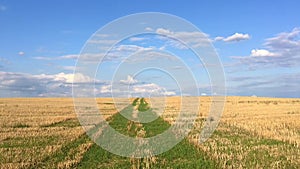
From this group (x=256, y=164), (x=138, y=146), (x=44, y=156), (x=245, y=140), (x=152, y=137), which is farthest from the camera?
(x=152, y=137)

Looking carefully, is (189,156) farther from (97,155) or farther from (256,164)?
(97,155)

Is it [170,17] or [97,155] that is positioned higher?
[170,17]

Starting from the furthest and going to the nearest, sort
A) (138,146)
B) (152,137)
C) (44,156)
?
(152,137), (138,146), (44,156)

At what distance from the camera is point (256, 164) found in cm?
1193

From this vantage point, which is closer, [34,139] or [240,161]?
[240,161]

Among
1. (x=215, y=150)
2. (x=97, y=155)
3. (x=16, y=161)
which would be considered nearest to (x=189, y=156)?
(x=215, y=150)

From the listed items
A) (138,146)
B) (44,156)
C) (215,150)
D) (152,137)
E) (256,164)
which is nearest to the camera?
(256,164)

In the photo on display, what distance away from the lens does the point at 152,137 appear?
1884cm

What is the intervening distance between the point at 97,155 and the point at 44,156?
1.95 m

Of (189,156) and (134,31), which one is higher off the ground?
(134,31)

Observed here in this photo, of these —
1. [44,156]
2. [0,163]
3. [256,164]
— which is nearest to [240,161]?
[256,164]

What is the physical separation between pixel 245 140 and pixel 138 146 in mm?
5378

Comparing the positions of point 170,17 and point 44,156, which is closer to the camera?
point 44,156

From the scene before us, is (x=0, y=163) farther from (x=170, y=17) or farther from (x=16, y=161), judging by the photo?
(x=170, y=17)
